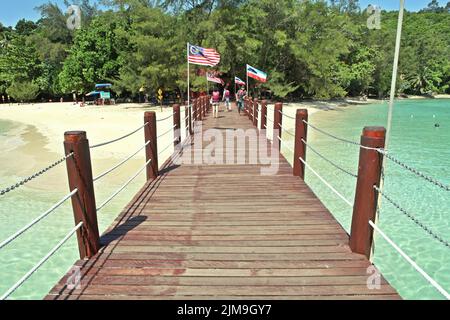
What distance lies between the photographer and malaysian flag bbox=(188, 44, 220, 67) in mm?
11953

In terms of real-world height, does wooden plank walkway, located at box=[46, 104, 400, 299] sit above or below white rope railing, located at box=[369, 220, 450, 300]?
below

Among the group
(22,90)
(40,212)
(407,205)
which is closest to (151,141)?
(40,212)

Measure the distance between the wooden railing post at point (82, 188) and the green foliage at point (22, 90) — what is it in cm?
5160

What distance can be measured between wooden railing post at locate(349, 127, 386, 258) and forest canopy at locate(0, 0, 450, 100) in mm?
30582

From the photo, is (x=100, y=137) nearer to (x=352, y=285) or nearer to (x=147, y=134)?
(x=147, y=134)

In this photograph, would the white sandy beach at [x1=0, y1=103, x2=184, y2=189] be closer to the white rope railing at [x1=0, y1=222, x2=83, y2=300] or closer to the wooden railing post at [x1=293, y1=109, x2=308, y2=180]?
the wooden railing post at [x1=293, y1=109, x2=308, y2=180]

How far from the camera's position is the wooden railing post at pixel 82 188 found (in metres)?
3.28

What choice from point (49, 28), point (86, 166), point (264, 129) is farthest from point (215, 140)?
point (49, 28)

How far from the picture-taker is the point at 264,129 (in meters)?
11.9

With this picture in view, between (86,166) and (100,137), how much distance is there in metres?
18.3

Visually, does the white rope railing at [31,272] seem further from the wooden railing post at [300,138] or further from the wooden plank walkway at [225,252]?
the wooden railing post at [300,138]

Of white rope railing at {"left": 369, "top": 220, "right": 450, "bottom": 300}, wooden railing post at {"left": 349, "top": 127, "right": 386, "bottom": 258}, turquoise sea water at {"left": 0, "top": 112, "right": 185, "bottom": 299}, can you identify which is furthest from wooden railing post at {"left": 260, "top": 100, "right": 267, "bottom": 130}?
white rope railing at {"left": 369, "top": 220, "right": 450, "bottom": 300}

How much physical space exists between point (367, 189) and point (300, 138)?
→ 3.10 m

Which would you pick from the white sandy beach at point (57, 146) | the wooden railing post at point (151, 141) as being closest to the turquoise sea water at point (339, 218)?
the white sandy beach at point (57, 146)
